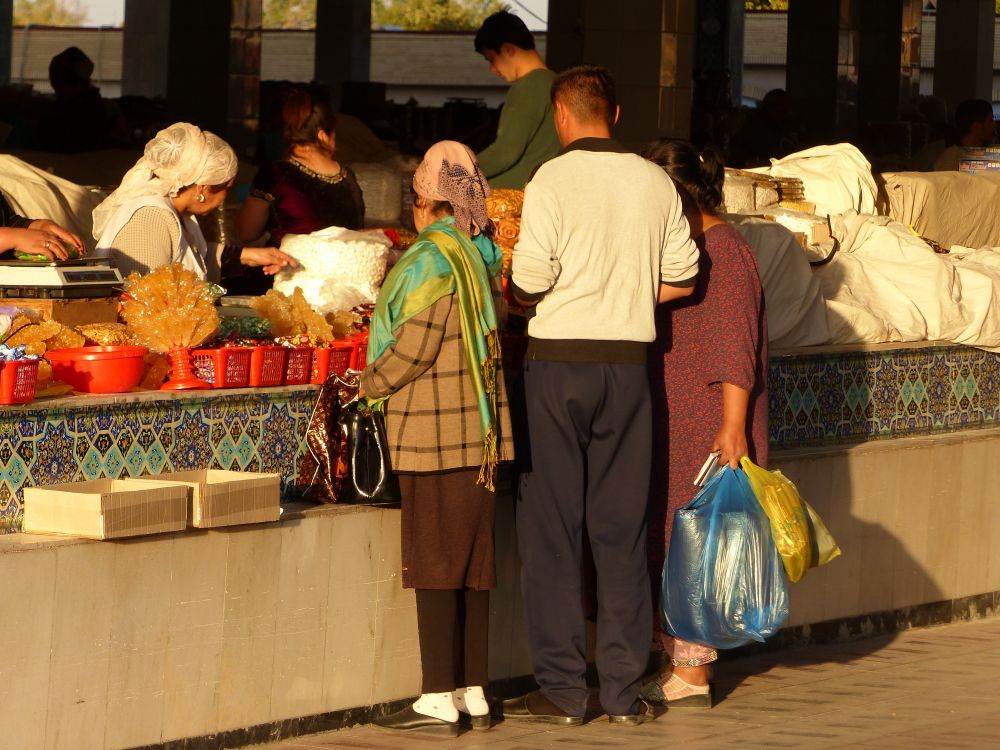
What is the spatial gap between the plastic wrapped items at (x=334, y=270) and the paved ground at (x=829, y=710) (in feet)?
4.63

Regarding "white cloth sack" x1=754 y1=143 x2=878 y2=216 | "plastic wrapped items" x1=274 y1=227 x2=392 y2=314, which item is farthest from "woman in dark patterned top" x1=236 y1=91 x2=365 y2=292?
"white cloth sack" x1=754 y1=143 x2=878 y2=216

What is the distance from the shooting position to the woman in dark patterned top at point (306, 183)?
22.7ft

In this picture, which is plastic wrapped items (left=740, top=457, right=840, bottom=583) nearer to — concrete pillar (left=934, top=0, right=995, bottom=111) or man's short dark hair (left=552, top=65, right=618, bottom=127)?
man's short dark hair (left=552, top=65, right=618, bottom=127)

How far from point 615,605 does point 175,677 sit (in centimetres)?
132

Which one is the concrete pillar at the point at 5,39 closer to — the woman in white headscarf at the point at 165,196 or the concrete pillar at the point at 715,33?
the concrete pillar at the point at 715,33

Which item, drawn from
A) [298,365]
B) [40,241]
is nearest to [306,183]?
[298,365]

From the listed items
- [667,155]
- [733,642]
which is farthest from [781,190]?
[733,642]

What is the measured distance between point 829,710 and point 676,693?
507mm

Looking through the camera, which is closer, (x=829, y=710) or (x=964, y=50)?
(x=829, y=710)

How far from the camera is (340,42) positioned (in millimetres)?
29484

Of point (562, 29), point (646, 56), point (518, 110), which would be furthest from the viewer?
point (562, 29)

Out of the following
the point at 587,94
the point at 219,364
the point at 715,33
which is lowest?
the point at 219,364

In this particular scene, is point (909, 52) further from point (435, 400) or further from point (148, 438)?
point (148, 438)

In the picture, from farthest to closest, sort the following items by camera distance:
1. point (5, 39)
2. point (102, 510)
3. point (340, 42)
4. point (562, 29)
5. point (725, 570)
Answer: point (340, 42) < point (5, 39) < point (562, 29) < point (725, 570) < point (102, 510)
